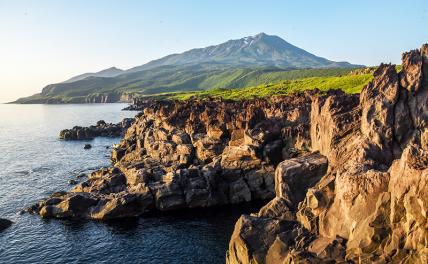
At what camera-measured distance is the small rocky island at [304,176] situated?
45.6 metres

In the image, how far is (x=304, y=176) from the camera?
75.9m

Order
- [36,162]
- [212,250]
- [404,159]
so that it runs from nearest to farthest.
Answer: [404,159], [212,250], [36,162]

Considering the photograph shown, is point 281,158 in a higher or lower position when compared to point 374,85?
lower

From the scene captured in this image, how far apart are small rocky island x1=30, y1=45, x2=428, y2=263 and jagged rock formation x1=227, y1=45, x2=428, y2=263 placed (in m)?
0.15

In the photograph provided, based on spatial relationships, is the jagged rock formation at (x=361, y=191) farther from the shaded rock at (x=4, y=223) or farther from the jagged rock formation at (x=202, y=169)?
the shaded rock at (x=4, y=223)

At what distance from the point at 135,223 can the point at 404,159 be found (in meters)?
58.1

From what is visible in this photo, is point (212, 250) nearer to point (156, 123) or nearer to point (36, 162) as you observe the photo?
point (156, 123)

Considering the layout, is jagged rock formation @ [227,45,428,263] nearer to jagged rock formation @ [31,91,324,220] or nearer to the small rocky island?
the small rocky island

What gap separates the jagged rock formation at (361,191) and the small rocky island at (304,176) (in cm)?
15

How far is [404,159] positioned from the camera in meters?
45.5

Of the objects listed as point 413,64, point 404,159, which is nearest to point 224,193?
point 413,64

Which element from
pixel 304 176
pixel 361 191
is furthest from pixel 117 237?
pixel 361 191

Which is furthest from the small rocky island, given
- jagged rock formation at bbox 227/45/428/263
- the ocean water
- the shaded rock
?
the shaded rock

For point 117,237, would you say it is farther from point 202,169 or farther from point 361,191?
point 361,191
